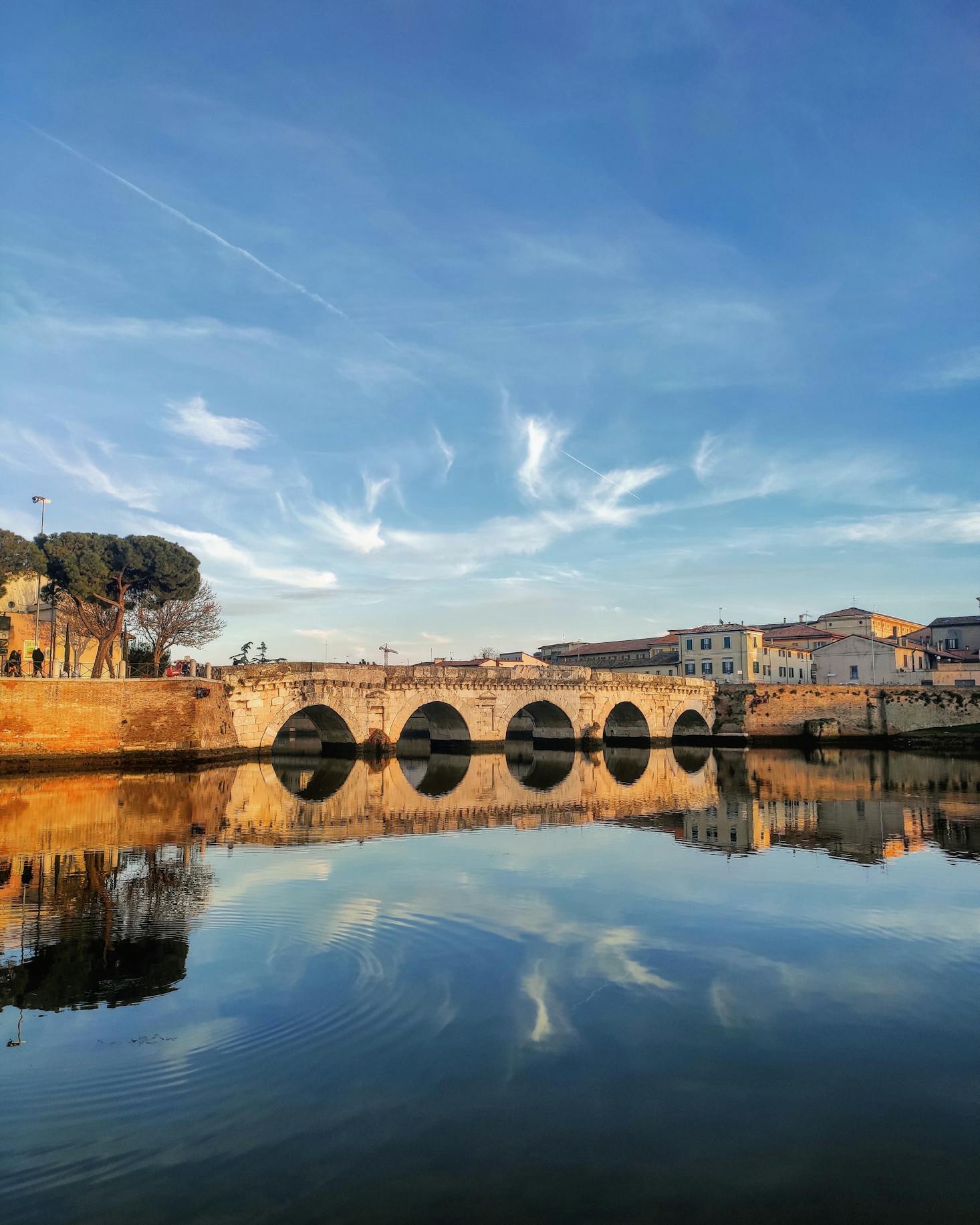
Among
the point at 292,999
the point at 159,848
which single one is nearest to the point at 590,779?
the point at 159,848

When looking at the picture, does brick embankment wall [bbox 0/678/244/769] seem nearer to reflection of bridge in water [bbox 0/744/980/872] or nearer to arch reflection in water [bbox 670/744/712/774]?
reflection of bridge in water [bbox 0/744/980/872]

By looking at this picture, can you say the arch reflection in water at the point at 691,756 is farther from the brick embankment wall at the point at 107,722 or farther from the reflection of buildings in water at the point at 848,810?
the brick embankment wall at the point at 107,722

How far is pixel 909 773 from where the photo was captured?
3100 cm

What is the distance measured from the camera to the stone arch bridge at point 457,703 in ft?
108

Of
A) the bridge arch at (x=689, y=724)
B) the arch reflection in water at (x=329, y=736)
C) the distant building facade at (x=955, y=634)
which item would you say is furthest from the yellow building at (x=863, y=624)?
the arch reflection in water at (x=329, y=736)

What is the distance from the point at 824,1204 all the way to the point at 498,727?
37920mm

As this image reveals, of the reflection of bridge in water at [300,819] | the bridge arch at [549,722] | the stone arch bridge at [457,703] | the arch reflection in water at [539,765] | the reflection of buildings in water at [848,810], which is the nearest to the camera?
the reflection of bridge in water at [300,819]

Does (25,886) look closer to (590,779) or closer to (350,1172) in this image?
(350,1172)

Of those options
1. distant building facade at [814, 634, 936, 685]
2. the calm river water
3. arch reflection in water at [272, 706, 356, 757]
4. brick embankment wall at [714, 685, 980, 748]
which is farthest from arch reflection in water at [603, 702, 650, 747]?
the calm river water

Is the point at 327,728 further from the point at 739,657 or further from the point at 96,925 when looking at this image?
the point at 739,657

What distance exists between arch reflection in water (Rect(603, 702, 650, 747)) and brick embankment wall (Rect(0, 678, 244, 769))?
88.0 feet

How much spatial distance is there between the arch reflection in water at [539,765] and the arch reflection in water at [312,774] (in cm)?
606

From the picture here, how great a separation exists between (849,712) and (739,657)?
1299 cm

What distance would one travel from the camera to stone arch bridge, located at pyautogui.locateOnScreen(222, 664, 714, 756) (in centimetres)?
3306
